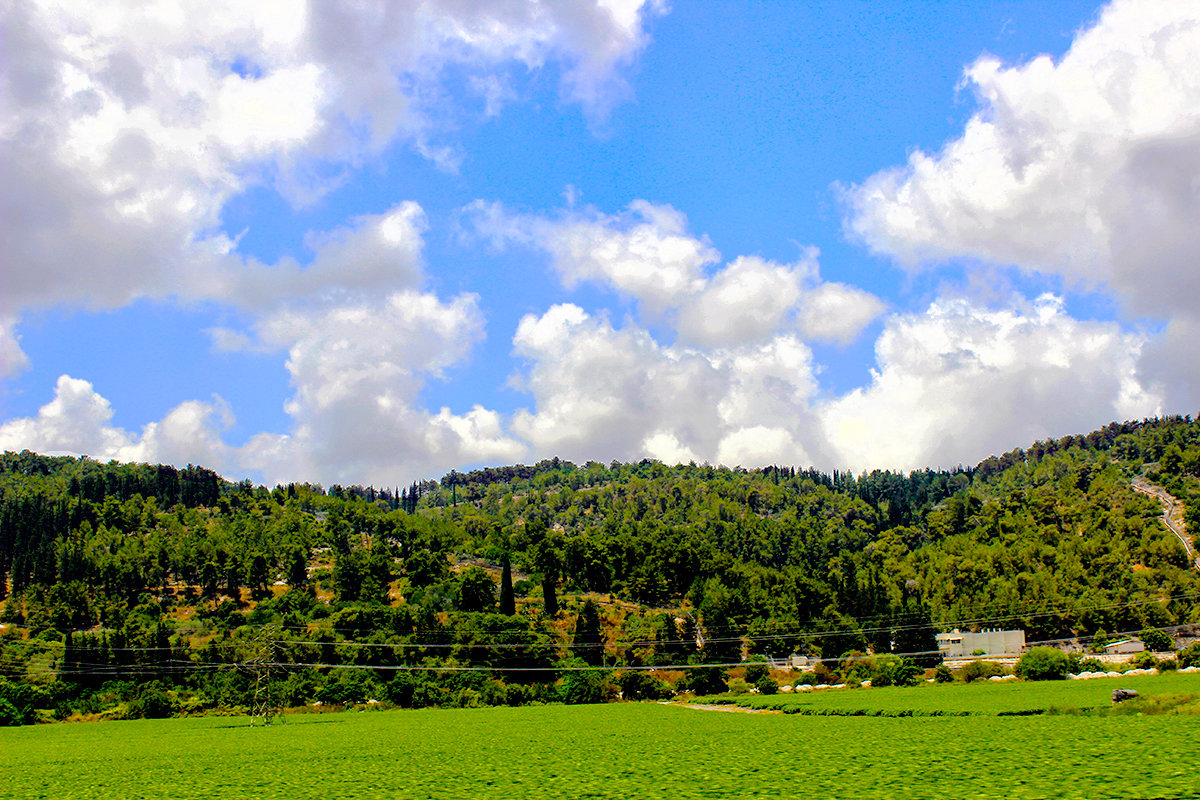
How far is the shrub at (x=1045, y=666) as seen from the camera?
258ft

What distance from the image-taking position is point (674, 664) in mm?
111688

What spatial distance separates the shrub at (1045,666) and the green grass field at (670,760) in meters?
22.8

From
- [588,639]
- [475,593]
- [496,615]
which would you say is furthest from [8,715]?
[475,593]

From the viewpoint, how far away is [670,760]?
105 ft

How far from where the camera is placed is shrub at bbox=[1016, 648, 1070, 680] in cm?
7869

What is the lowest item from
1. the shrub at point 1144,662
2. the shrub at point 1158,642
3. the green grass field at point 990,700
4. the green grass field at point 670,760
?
the shrub at point 1158,642

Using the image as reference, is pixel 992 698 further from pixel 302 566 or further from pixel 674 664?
pixel 302 566

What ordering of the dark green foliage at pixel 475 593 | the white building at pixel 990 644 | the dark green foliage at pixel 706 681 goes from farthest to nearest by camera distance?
the dark green foliage at pixel 475 593 < the white building at pixel 990 644 < the dark green foliage at pixel 706 681

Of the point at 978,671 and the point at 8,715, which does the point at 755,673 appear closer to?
the point at 978,671

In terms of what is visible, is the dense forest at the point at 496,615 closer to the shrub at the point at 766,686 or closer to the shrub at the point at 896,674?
the shrub at the point at 896,674

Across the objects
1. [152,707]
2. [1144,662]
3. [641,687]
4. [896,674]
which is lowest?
[641,687]

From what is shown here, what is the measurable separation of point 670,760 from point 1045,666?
63.6 meters

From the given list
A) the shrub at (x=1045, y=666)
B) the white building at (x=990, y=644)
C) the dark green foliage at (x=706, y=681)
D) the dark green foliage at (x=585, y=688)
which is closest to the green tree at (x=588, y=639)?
the dark green foliage at (x=585, y=688)

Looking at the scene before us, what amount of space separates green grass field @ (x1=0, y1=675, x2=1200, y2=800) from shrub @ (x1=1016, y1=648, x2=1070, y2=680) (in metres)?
22.8
